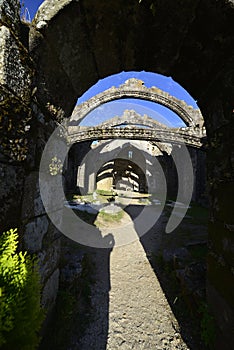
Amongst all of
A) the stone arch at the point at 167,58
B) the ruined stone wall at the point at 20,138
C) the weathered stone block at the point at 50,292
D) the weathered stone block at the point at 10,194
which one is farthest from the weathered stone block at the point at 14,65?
the weathered stone block at the point at 50,292

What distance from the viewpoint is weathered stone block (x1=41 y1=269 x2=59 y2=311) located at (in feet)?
5.59

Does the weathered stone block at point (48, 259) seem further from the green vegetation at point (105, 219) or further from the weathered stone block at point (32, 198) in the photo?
the green vegetation at point (105, 219)

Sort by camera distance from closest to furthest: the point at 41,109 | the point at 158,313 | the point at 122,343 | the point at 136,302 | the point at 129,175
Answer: the point at 41,109 → the point at 122,343 → the point at 158,313 → the point at 136,302 → the point at 129,175

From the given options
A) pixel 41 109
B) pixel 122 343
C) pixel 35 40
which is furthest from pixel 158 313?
pixel 35 40

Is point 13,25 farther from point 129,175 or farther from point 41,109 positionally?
point 129,175

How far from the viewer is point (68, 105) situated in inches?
82.7

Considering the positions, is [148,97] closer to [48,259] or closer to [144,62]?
[144,62]

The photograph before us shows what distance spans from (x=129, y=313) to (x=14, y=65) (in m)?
3.31

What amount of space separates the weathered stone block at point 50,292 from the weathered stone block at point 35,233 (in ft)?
1.63

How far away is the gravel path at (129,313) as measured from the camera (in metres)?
2.07

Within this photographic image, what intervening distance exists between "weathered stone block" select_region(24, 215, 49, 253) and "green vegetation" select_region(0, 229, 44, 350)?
1.64ft

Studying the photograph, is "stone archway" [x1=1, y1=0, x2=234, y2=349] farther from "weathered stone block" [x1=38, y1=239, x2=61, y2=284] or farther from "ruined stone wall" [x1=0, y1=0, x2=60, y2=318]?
"weathered stone block" [x1=38, y1=239, x2=61, y2=284]

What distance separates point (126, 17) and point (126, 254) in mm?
4759

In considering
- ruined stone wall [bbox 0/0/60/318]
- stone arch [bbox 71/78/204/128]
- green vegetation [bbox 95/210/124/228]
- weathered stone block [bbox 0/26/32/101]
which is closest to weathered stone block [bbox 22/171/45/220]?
ruined stone wall [bbox 0/0/60/318]
